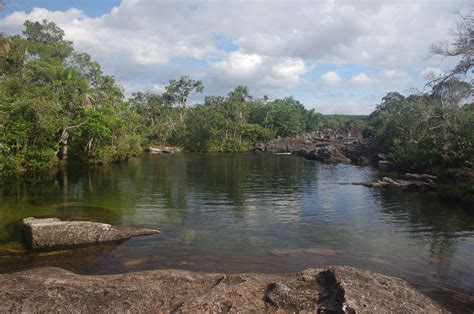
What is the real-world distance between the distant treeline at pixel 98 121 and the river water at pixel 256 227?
632 cm

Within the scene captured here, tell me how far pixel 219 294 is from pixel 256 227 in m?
12.6

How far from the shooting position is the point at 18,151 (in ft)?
127

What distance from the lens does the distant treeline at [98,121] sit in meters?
37.8

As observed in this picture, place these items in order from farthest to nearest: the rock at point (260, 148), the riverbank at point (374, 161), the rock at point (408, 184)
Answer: the rock at point (260, 148)
the rock at point (408, 184)
the riverbank at point (374, 161)

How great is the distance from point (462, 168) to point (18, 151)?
1820 inches

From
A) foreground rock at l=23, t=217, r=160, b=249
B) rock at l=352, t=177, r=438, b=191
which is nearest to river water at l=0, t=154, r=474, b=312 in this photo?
foreground rock at l=23, t=217, r=160, b=249

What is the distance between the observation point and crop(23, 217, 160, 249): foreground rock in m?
15.9

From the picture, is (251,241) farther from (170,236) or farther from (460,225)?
(460,225)

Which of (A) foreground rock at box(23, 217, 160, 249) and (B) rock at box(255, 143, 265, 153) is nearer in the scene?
(A) foreground rock at box(23, 217, 160, 249)

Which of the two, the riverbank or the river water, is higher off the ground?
the riverbank

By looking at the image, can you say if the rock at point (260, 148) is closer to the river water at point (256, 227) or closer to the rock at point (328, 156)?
the rock at point (328, 156)

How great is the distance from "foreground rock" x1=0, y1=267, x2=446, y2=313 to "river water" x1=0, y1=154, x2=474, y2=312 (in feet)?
12.7

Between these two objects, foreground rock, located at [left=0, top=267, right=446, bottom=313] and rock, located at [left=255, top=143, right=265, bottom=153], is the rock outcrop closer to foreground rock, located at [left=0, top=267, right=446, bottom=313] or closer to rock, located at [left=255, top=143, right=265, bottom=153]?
rock, located at [left=255, top=143, right=265, bottom=153]

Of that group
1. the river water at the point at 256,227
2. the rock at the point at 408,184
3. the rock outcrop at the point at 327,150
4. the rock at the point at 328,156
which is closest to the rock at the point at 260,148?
the rock outcrop at the point at 327,150
